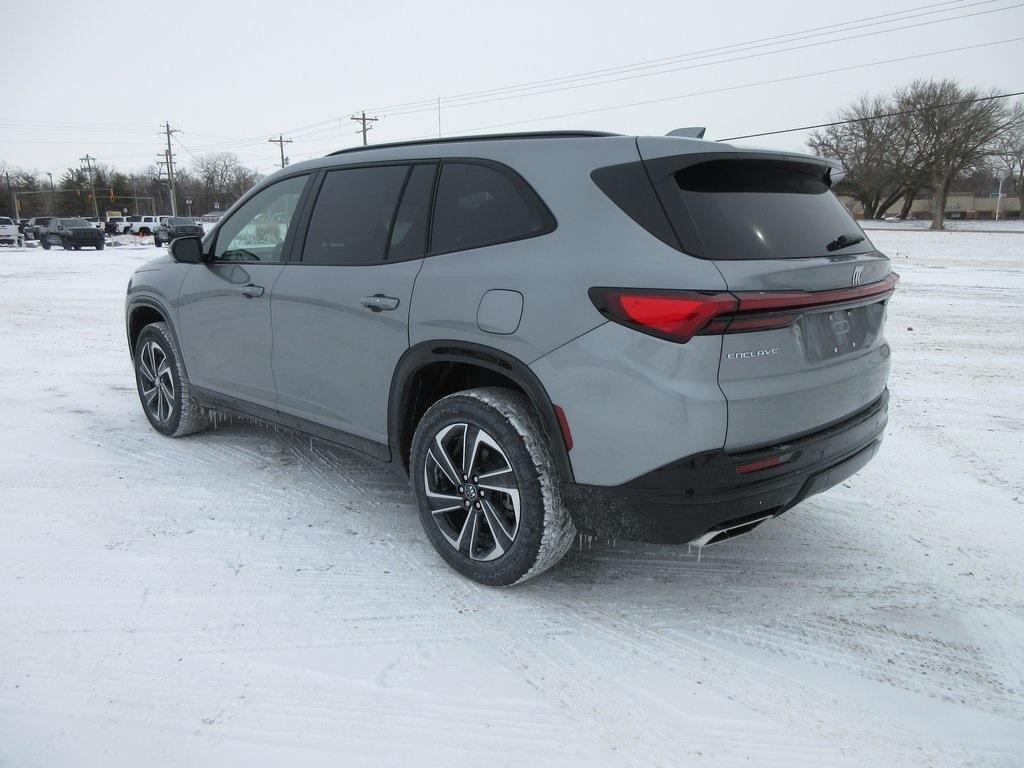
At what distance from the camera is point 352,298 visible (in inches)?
137

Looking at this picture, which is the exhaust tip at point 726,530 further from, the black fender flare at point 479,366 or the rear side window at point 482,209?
the rear side window at point 482,209

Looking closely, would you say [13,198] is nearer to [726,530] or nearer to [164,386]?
[164,386]

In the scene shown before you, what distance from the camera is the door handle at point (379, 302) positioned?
3275 mm

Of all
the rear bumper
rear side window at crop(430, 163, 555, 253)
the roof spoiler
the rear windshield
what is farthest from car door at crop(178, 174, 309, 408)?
the rear windshield

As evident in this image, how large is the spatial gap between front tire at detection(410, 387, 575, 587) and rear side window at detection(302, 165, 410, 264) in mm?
939

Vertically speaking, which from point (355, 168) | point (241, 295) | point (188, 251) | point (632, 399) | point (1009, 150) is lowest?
point (632, 399)

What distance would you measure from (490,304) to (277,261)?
5.55ft

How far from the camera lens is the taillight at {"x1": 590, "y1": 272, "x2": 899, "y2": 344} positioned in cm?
238

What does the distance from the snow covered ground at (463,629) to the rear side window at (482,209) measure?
4.86 ft

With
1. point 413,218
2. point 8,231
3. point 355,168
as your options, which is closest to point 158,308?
point 355,168

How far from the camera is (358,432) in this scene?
362cm

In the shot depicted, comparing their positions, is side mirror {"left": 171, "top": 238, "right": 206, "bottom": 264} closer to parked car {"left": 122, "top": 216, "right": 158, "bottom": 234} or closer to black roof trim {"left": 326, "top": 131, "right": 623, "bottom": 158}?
black roof trim {"left": 326, "top": 131, "right": 623, "bottom": 158}

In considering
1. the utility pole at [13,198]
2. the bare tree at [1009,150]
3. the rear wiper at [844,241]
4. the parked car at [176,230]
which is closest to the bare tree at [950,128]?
the bare tree at [1009,150]

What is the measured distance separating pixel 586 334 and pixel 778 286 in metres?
0.67
